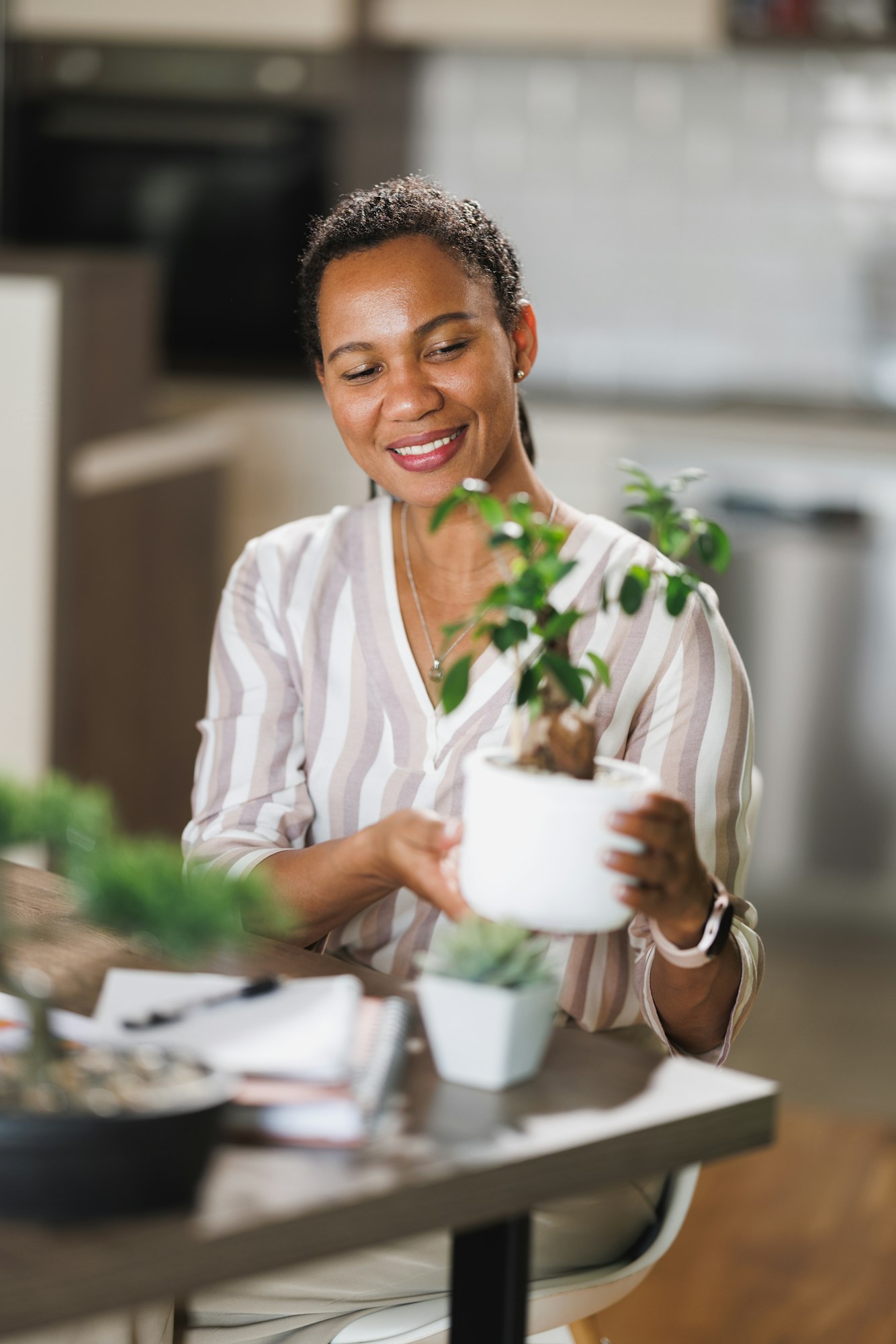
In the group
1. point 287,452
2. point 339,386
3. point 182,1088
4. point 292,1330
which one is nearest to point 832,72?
point 287,452

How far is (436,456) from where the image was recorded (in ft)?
4.54

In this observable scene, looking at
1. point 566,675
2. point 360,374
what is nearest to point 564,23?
point 360,374

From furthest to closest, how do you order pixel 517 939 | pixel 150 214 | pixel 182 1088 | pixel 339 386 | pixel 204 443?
pixel 150 214, pixel 204 443, pixel 339 386, pixel 517 939, pixel 182 1088

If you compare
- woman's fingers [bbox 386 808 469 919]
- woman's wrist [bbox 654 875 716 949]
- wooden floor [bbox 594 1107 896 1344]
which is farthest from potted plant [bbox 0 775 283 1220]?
wooden floor [bbox 594 1107 896 1344]

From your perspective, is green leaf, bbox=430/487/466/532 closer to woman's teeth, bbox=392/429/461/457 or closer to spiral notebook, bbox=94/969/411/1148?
spiral notebook, bbox=94/969/411/1148

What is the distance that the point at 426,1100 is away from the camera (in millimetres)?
852

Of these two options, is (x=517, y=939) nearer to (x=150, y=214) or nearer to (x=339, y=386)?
(x=339, y=386)

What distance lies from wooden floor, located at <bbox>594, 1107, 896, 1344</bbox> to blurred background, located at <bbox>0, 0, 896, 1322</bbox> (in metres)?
0.25

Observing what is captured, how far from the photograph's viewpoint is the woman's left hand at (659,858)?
0.89 meters

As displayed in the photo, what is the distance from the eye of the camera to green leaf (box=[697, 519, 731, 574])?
0.97 meters

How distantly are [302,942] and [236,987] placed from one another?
402 millimetres

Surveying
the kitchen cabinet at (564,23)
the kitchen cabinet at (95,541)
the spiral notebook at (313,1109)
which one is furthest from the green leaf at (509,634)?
the kitchen cabinet at (564,23)

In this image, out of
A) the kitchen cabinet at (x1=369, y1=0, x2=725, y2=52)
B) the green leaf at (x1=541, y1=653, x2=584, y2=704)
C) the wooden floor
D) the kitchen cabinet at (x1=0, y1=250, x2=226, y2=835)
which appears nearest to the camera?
the green leaf at (x1=541, y1=653, x2=584, y2=704)

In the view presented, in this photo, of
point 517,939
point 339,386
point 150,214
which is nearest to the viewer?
point 517,939
